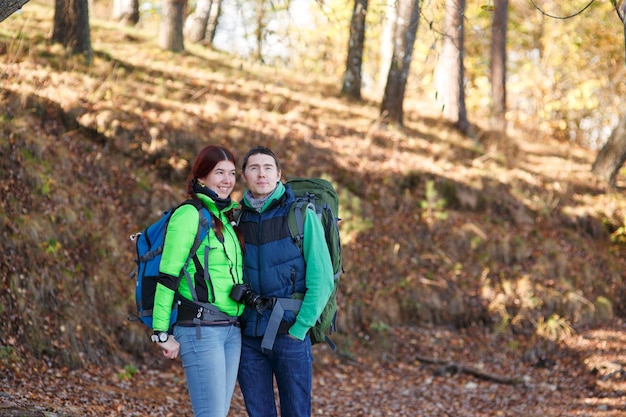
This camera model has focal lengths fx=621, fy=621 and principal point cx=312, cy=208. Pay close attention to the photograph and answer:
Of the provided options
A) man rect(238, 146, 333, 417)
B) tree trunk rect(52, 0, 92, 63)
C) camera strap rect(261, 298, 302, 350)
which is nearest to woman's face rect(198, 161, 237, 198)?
man rect(238, 146, 333, 417)

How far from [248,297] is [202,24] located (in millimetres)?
14112

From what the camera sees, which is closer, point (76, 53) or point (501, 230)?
point (76, 53)

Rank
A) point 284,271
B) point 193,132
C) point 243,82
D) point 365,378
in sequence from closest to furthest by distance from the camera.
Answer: point 284,271 < point 365,378 < point 193,132 < point 243,82

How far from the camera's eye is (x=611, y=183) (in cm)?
1410

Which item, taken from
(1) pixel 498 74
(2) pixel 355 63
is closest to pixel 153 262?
(2) pixel 355 63

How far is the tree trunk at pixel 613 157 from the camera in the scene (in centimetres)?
1402

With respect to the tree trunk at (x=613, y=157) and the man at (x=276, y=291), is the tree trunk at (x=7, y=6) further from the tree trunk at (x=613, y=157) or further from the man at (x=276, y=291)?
the tree trunk at (x=613, y=157)

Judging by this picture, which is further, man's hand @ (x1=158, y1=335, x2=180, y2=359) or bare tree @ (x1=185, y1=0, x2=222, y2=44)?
bare tree @ (x1=185, y1=0, x2=222, y2=44)

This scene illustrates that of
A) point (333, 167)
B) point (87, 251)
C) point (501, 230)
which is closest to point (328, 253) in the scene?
point (87, 251)

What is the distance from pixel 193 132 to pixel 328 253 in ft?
23.0

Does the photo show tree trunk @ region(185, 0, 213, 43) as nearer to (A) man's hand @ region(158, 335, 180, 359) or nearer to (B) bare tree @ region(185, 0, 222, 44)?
(B) bare tree @ region(185, 0, 222, 44)

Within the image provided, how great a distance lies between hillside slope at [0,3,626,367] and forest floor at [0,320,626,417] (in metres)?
0.30

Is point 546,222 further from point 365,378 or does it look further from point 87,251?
point 87,251

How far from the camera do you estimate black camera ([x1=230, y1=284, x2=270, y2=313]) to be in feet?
11.7
